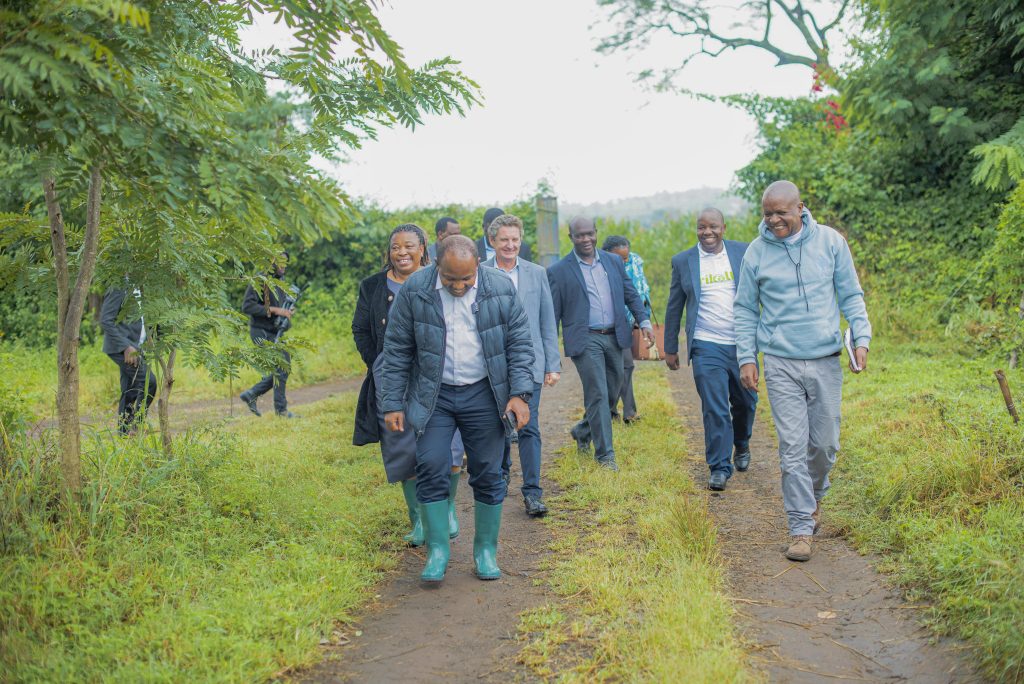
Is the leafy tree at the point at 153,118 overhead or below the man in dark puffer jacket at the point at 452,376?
overhead

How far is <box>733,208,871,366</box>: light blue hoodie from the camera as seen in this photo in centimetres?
597

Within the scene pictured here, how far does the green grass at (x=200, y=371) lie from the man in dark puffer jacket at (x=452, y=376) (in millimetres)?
5911

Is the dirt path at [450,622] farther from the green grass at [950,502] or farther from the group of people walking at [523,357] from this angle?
the green grass at [950,502]

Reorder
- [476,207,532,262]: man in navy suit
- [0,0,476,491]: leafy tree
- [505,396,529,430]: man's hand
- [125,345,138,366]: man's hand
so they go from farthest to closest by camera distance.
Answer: [125,345,138,366]: man's hand → [476,207,532,262]: man in navy suit → [505,396,529,430]: man's hand → [0,0,476,491]: leafy tree

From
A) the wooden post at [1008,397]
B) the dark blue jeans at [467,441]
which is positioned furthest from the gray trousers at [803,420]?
the dark blue jeans at [467,441]

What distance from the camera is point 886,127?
14.3 metres

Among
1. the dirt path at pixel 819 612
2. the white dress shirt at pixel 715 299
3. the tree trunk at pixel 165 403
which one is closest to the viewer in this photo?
the dirt path at pixel 819 612

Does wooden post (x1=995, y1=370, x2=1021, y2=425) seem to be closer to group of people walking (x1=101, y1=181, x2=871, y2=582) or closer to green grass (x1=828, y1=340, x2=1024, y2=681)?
green grass (x1=828, y1=340, x2=1024, y2=681)

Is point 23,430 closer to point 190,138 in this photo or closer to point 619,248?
point 190,138

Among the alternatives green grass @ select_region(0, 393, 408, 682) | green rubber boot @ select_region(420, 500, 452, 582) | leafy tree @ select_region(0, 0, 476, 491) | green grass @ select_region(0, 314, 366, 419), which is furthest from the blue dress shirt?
green grass @ select_region(0, 314, 366, 419)

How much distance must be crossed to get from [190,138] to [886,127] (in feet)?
42.7

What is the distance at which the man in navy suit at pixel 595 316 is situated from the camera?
7887mm

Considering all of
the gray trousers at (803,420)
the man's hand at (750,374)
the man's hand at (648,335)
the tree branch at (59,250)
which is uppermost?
the tree branch at (59,250)

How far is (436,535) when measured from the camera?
550 cm
